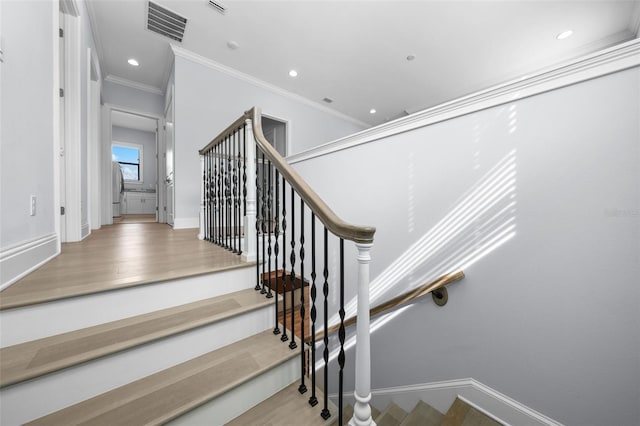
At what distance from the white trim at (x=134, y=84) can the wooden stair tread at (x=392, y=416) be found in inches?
251

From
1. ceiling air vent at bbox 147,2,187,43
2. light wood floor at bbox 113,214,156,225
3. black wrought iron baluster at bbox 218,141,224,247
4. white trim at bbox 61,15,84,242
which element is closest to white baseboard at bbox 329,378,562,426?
black wrought iron baluster at bbox 218,141,224,247

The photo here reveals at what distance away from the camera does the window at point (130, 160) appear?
25.6 feet

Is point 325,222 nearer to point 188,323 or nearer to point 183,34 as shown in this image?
point 188,323

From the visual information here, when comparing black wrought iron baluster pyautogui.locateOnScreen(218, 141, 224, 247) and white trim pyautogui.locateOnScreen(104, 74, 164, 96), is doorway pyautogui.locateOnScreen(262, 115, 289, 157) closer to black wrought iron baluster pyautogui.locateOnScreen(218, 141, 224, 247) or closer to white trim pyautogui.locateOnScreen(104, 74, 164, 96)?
white trim pyautogui.locateOnScreen(104, 74, 164, 96)

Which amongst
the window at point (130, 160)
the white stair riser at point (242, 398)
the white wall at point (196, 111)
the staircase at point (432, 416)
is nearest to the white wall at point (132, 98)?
the white wall at point (196, 111)

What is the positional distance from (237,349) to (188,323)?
0.99ft

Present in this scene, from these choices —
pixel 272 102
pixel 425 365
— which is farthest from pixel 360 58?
pixel 425 365

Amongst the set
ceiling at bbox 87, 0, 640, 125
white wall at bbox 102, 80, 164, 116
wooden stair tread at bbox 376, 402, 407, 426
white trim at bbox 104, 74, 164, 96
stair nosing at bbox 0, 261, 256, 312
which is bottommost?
wooden stair tread at bbox 376, 402, 407, 426

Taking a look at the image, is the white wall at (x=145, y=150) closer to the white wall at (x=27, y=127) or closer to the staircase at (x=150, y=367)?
the white wall at (x=27, y=127)

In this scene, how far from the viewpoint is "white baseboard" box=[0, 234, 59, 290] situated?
1143mm

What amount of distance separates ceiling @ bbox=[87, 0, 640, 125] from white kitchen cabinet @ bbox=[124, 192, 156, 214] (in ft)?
14.3

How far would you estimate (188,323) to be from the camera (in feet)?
3.92

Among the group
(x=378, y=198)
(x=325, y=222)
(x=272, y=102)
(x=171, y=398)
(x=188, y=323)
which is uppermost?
(x=272, y=102)

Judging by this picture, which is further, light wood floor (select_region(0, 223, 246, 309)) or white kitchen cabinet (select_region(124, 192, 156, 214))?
white kitchen cabinet (select_region(124, 192, 156, 214))
